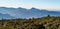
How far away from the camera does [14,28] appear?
68.6 metres

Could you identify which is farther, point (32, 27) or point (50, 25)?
point (50, 25)

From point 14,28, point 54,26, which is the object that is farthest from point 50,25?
point 14,28

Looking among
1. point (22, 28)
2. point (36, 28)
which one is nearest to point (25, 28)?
point (22, 28)

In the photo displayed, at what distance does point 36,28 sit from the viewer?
61.9 metres

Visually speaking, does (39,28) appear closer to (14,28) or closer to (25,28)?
(25,28)

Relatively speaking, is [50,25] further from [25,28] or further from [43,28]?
[25,28]

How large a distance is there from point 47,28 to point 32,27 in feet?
18.5

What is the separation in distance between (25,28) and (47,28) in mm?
7603

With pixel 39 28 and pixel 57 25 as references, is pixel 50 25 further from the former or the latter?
pixel 39 28

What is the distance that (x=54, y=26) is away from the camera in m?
66.4

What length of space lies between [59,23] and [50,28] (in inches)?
196

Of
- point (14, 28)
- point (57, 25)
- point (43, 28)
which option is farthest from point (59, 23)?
point (14, 28)

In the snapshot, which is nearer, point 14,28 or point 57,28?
point 57,28

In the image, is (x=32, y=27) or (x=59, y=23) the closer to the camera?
(x=32, y=27)
